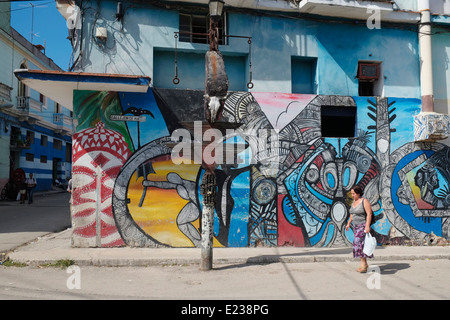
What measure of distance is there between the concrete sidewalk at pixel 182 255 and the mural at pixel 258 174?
0.41 metres

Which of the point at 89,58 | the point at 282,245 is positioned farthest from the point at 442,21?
the point at 89,58

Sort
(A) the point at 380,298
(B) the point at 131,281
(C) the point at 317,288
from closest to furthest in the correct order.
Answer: (A) the point at 380,298
(C) the point at 317,288
(B) the point at 131,281

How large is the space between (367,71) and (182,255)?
7.28 m

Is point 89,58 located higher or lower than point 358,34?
lower

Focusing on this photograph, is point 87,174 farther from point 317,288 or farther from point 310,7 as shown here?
point 310,7

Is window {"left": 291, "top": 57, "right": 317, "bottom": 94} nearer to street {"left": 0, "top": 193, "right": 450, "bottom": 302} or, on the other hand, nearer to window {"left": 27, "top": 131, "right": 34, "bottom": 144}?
street {"left": 0, "top": 193, "right": 450, "bottom": 302}

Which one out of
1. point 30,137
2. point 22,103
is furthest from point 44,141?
point 22,103

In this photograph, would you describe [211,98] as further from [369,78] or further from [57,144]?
[57,144]

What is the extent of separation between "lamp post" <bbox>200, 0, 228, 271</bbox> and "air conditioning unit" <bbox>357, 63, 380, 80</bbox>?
5.39 metres

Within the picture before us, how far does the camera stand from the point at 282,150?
9477 mm

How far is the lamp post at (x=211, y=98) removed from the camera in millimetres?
6816

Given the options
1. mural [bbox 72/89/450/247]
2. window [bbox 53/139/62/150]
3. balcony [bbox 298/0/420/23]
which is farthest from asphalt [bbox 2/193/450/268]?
window [bbox 53/139/62/150]

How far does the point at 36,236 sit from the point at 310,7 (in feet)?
31.8

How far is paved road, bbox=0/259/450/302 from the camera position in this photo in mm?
5473
